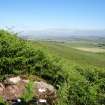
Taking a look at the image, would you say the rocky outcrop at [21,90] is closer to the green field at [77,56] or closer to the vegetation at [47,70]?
the vegetation at [47,70]

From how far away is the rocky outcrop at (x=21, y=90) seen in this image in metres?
11.2

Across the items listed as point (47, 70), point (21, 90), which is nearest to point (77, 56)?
point (47, 70)

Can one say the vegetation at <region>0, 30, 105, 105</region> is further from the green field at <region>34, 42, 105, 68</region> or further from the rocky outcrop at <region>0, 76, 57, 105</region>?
the green field at <region>34, 42, 105, 68</region>

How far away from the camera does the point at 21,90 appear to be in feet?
37.2

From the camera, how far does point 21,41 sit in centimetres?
1311

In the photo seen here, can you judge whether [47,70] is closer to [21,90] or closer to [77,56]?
[21,90]

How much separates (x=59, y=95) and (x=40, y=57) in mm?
2052

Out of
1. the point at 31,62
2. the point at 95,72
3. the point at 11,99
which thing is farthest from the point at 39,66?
the point at 95,72

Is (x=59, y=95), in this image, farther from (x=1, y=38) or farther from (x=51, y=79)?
(x=1, y=38)

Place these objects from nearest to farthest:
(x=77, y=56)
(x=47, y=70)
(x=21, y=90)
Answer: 1. (x=21, y=90)
2. (x=47, y=70)
3. (x=77, y=56)

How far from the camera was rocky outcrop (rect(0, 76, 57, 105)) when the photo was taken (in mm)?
11164

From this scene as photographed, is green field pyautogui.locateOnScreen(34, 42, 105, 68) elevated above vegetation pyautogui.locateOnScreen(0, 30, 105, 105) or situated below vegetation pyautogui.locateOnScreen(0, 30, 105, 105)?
below

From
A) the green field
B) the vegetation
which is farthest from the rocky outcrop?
the green field

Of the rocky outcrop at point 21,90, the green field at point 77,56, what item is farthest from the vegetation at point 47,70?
the green field at point 77,56
